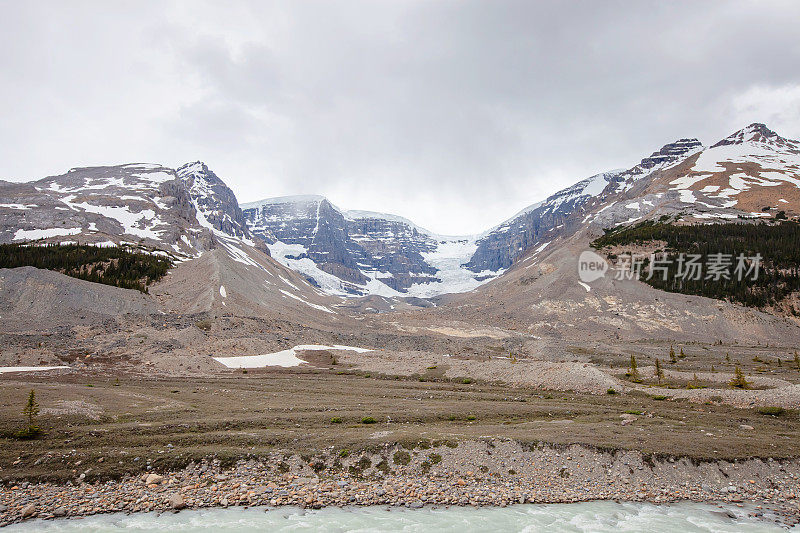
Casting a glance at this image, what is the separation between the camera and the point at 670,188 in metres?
172

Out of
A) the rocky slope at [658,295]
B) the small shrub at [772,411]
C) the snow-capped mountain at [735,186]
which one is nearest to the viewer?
the small shrub at [772,411]

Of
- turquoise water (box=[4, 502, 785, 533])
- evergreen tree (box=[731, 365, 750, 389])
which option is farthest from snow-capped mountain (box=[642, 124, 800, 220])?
turquoise water (box=[4, 502, 785, 533])

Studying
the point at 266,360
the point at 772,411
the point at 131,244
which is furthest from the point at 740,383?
the point at 131,244

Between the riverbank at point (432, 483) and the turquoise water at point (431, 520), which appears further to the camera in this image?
the riverbank at point (432, 483)

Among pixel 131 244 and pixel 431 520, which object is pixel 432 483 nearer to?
pixel 431 520

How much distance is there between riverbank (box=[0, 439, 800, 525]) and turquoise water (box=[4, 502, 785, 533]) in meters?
0.46

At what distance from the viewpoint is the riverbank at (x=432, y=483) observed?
14.6m

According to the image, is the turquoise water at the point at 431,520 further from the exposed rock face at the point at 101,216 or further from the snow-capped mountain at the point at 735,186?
the snow-capped mountain at the point at 735,186

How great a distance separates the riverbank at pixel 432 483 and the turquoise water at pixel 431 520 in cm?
46

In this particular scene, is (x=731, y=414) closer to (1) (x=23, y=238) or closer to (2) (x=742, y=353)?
(2) (x=742, y=353)

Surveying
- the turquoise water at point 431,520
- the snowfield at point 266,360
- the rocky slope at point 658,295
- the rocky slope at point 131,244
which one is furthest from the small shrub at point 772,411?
the rocky slope at point 131,244

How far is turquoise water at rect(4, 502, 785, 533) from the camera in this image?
1339cm

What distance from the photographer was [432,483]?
53.1ft

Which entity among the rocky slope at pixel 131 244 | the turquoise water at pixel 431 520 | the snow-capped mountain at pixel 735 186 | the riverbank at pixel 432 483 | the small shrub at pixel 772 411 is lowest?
the turquoise water at pixel 431 520
